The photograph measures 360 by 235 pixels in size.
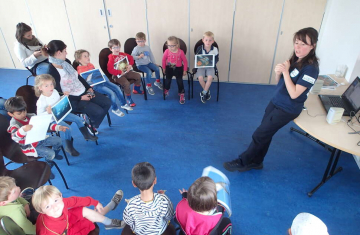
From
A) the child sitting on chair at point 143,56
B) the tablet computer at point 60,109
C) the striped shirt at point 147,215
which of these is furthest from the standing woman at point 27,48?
the striped shirt at point 147,215

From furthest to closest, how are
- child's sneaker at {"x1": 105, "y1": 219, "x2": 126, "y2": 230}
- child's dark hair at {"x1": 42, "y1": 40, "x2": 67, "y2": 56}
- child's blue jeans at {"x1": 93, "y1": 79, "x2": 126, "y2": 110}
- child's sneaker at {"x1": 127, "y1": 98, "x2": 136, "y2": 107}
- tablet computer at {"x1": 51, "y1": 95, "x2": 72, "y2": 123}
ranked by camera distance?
child's sneaker at {"x1": 127, "y1": 98, "x2": 136, "y2": 107}
child's blue jeans at {"x1": 93, "y1": 79, "x2": 126, "y2": 110}
child's dark hair at {"x1": 42, "y1": 40, "x2": 67, "y2": 56}
tablet computer at {"x1": 51, "y1": 95, "x2": 72, "y2": 123}
child's sneaker at {"x1": 105, "y1": 219, "x2": 126, "y2": 230}

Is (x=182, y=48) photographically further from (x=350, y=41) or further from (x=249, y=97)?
(x=350, y=41)

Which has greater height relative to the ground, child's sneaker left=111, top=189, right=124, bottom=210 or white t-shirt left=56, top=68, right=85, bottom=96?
white t-shirt left=56, top=68, right=85, bottom=96

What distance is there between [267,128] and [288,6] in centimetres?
293

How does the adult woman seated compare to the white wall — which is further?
the white wall

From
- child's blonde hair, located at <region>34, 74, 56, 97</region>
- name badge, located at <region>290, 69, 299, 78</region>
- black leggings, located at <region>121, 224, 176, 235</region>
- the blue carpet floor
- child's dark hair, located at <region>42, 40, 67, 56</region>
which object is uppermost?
child's dark hair, located at <region>42, 40, 67, 56</region>

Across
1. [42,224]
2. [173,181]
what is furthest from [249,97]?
[42,224]

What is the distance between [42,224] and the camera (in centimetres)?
155

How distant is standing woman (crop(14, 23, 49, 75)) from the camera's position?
3900 millimetres

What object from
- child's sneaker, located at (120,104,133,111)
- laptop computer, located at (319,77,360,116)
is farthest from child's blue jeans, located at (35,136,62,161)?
laptop computer, located at (319,77,360,116)

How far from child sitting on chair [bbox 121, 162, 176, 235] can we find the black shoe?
1.36 metres

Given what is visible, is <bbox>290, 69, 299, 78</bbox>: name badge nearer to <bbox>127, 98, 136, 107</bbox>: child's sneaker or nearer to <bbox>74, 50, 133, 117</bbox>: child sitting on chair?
<bbox>74, 50, 133, 117</bbox>: child sitting on chair

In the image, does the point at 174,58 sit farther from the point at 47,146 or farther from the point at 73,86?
the point at 47,146

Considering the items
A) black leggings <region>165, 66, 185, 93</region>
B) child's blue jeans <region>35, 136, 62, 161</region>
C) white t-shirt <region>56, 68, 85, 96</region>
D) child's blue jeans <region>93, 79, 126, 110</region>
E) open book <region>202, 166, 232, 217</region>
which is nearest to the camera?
open book <region>202, 166, 232, 217</region>
